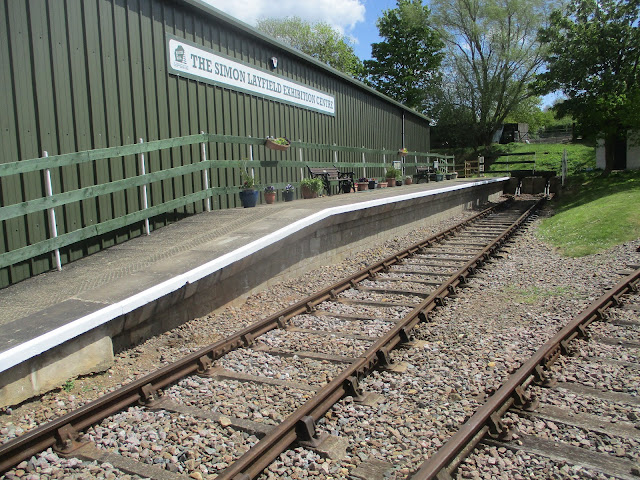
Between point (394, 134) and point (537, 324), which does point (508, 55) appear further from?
point (537, 324)

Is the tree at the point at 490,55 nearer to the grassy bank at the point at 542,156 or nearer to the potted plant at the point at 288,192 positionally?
the grassy bank at the point at 542,156

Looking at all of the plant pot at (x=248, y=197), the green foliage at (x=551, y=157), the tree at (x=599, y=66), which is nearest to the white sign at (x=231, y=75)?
the plant pot at (x=248, y=197)

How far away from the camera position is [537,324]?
18.0 ft

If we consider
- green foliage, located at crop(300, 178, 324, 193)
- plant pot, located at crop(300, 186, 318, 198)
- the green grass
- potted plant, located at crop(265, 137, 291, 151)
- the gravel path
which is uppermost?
potted plant, located at crop(265, 137, 291, 151)

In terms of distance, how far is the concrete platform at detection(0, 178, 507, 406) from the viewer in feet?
12.7

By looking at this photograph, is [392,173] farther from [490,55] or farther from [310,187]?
[490,55]

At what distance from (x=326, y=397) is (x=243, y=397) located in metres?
0.67

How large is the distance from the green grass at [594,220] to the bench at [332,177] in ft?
17.1

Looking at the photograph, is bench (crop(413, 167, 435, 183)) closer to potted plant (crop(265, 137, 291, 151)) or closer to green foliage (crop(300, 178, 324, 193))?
green foliage (crop(300, 178, 324, 193))

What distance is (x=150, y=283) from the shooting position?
4.93 metres

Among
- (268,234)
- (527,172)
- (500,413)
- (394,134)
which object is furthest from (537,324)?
(527,172)

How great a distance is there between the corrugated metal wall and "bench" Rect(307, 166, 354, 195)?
5.67ft

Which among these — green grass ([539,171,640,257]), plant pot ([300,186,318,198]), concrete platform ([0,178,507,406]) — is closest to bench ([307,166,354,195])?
plant pot ([300,186,318,198])

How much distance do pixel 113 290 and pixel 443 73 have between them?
42518 mm
